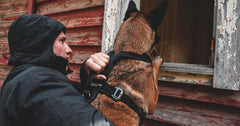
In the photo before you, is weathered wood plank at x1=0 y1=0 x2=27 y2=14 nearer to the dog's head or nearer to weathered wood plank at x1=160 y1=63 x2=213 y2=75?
the dog's head

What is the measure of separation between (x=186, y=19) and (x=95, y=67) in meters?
3.71

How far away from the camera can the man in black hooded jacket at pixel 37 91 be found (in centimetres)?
76

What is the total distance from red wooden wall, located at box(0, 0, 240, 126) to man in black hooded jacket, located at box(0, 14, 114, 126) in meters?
1.05

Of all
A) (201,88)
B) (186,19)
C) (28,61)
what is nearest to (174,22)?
(186,19)

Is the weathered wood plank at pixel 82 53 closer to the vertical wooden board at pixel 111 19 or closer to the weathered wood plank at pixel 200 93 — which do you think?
the vertical wooden board at pixel 111 19

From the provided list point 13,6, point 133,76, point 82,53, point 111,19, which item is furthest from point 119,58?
point 13,6

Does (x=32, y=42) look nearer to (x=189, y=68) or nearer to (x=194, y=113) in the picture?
(x=189, y=68)

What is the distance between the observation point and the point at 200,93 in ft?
4.98

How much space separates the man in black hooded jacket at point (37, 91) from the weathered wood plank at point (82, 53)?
1212 mm

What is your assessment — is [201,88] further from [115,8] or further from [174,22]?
[174,22]

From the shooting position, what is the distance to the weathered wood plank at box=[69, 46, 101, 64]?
7.62 feet

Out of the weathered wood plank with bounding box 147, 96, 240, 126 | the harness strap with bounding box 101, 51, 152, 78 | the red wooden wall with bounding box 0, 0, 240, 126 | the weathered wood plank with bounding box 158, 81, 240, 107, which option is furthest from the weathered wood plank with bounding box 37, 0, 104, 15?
the weathered wood plank with bounding box 147, 96, 240, 126

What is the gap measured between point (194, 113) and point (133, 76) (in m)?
0.82

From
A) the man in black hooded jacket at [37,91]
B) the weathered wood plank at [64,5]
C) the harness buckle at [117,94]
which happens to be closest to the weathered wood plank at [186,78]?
the harness buckle at [117,94]
